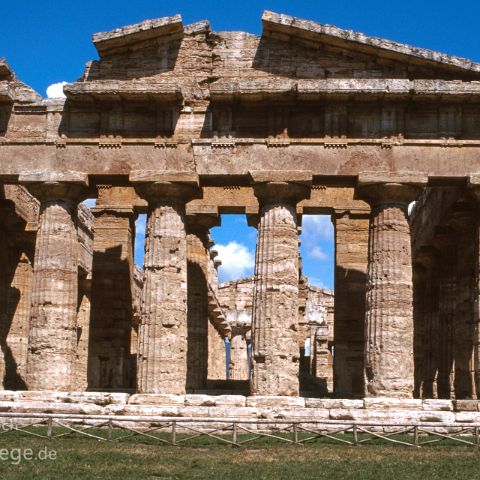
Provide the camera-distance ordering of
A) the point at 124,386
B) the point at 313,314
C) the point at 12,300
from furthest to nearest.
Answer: the point at 313,314
the point at 12,300
the point at 124,386

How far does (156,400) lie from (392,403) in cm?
696

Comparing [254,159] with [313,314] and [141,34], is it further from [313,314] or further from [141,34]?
[313,314]

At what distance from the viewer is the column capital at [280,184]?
99.4ft

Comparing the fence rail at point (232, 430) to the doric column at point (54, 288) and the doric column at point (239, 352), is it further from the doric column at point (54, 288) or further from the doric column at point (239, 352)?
the doric column at point (239, 352)

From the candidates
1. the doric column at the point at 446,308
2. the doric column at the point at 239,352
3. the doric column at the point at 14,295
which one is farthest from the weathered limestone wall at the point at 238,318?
the doric column at the point at 446,308

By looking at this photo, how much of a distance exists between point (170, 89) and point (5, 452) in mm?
13336

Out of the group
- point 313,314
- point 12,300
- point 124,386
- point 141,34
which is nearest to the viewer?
point 141,34

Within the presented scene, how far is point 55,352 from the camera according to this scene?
29797mm

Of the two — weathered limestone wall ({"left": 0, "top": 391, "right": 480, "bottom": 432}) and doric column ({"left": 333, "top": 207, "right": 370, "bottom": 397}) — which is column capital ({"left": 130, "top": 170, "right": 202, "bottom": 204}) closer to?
weathered limestone wall ({"left": 0, "top": 391, "right": 480, "bottom": 432})

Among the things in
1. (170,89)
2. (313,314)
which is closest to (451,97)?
(170,89)

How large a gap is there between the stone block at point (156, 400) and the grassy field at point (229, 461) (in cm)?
465

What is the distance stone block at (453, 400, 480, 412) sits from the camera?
93.2ft

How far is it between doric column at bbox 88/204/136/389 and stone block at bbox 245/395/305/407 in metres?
8.82

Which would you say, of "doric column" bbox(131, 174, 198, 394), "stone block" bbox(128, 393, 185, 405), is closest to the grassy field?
"stone block" bbox(128, 393, 185, 405)
